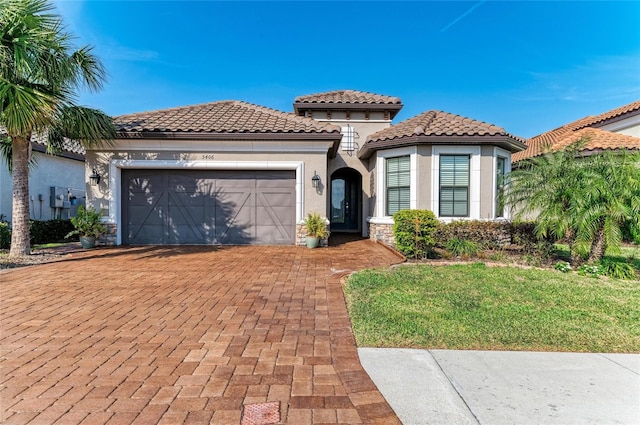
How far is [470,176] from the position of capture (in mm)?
10570

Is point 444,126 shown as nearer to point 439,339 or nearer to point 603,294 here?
point 603,294

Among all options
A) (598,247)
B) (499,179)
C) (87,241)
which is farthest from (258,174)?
(598,247)

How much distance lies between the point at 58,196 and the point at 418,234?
51.0 feet


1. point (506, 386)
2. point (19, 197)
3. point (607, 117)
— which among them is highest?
point (607, 117)

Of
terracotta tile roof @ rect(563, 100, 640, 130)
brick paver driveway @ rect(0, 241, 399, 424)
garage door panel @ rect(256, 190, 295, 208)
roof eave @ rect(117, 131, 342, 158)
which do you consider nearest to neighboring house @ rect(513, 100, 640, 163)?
terracotta tile roof @ rect(563, 100, 640, 130)

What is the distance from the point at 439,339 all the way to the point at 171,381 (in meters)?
2.86

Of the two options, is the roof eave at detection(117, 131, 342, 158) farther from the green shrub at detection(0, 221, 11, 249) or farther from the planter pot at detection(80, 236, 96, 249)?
the green shrub at detection(0, 221, 11, 249)

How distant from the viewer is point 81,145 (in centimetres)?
1025

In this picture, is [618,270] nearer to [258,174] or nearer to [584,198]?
[584,198]

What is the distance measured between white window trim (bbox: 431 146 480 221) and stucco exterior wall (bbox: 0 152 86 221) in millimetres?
14502

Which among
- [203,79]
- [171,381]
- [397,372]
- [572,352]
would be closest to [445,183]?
[572,352]

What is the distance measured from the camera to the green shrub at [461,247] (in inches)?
336

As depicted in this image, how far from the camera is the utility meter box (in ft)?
45.9

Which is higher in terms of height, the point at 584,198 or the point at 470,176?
the point at 470,176
